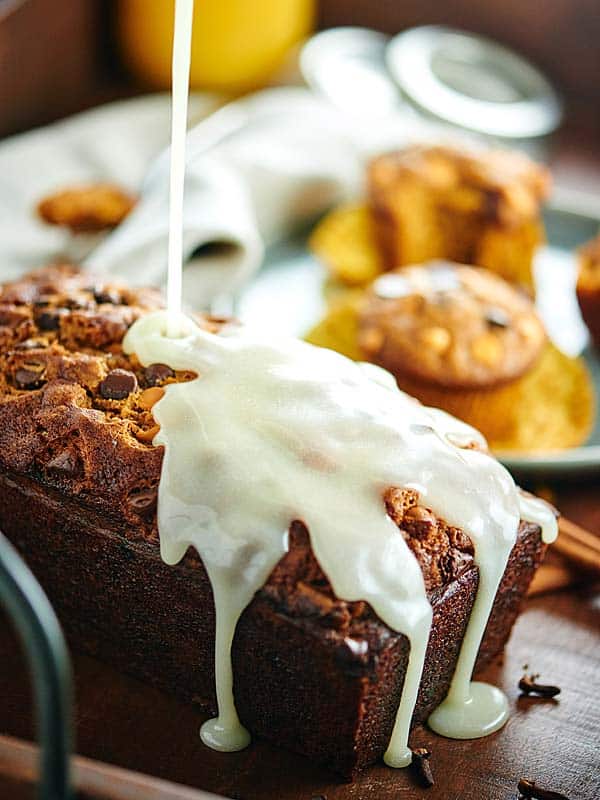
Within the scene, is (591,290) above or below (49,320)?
below

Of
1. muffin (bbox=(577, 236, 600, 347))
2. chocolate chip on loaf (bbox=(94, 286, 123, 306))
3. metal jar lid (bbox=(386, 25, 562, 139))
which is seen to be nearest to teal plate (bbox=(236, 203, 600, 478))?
muffin (bbox=(577, 236, 600, 347))

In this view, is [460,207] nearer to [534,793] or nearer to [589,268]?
[589,268]

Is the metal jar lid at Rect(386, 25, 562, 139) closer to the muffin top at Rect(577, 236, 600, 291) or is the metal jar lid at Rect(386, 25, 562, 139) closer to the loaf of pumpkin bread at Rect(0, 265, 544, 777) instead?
the muffin top at Rect(577, 236, 600, 291)

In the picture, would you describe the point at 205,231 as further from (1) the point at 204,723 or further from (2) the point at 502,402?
(1) the point at 204,723

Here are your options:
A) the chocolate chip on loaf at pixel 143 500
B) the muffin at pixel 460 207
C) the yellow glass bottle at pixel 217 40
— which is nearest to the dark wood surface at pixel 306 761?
the chocolate chip on loaf at pixel 143 500

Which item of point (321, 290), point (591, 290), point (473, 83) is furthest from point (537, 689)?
point (473, 83)

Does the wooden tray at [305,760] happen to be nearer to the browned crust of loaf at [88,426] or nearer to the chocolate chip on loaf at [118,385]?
the browned crust of loaf at [88,426]

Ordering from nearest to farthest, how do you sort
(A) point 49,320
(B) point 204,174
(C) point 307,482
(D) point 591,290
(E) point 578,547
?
(C) point 307,482 < (A) point 49,320 < (E) point 578,547 < (D) point 591,290 < (B) point 204,174

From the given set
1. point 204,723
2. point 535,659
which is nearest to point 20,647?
point 204,723
